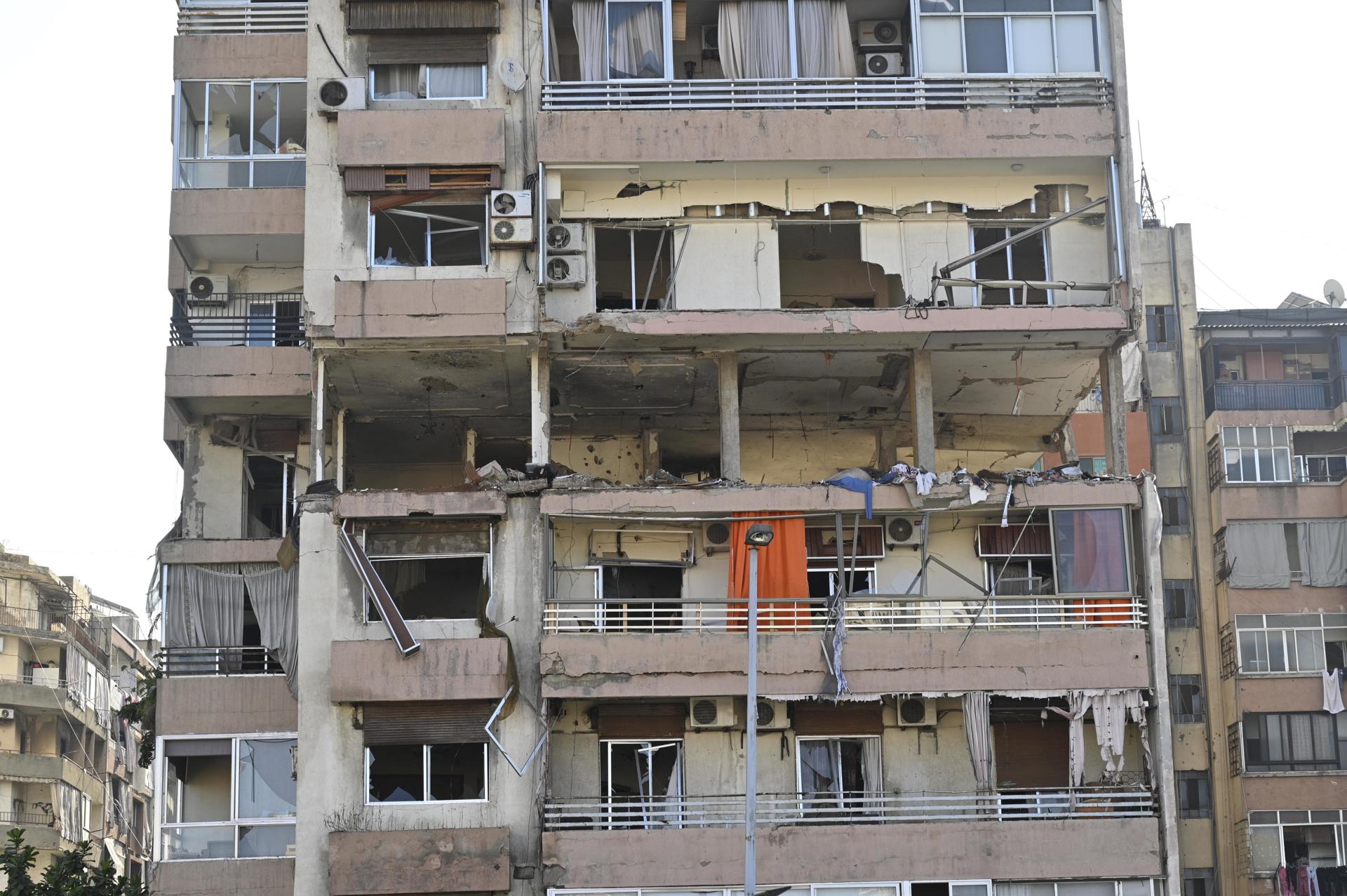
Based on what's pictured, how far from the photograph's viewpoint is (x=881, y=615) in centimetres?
2948

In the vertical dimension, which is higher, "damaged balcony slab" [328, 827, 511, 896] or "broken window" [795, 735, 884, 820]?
"broken window" [795, 735, 884, 820]

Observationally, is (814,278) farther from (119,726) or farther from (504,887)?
(119,726)

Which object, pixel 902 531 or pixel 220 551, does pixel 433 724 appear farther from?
pixel 902 531

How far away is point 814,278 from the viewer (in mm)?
33531

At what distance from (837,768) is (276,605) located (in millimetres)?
9920

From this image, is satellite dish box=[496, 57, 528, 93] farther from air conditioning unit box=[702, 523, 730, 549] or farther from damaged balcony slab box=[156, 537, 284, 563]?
damaged balcony slab box=[156, 537, 284, 563]

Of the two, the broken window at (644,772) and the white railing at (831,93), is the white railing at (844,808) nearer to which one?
the broken window at (644,772)

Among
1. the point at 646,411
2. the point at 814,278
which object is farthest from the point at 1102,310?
the point at 646,411

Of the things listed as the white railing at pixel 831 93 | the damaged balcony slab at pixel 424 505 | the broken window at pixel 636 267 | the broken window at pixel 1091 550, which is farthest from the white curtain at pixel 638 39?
the broken window at pixel 1091 550

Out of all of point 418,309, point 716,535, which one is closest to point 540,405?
point 418,309

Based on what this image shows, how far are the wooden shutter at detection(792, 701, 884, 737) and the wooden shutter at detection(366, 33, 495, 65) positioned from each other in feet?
40.3

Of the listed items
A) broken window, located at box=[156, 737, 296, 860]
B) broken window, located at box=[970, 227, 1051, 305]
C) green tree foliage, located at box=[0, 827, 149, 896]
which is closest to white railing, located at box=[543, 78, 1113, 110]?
broken window, located at box=[970, 227, 1051, 305]

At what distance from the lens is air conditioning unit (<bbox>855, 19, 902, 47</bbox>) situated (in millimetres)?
32531

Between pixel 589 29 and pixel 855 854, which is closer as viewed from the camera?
pixel 855 854
